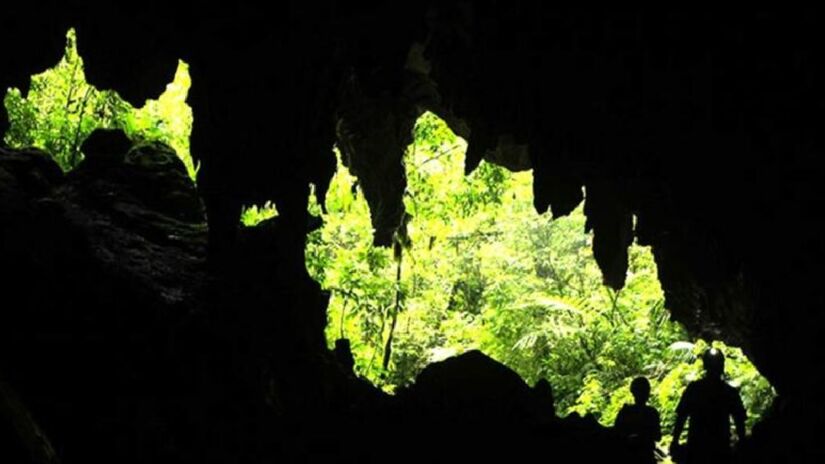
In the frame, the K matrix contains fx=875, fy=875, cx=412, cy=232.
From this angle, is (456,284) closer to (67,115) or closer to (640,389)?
(67,115)

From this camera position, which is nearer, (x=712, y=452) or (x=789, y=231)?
(x=712, y=452)

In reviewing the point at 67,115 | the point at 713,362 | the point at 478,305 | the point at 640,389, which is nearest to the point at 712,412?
the point at 713,362

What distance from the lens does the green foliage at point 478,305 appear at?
1988cm

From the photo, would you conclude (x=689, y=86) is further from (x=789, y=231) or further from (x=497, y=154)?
(x=497, y=154)

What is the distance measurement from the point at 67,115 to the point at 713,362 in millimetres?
13901

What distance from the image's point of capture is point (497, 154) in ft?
53.4

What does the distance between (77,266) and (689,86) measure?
7.15 m

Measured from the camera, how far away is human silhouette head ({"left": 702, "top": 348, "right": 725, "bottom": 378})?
899 cm

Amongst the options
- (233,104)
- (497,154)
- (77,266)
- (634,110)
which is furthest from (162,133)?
(634,110)

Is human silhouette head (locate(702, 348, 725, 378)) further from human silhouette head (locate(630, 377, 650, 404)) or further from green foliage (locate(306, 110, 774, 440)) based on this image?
green foliage (locate(306, 110, 774, 440))

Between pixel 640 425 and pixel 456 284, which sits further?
pixel 456 284

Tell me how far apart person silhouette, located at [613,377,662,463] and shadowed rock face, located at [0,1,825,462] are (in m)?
1.18

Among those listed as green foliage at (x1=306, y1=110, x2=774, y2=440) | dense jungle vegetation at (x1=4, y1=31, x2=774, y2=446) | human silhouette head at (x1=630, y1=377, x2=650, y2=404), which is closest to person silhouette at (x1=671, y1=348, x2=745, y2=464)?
human silhouette head at (x1=630, y1=377, x2=650, y2=404)

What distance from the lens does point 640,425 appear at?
970cm
